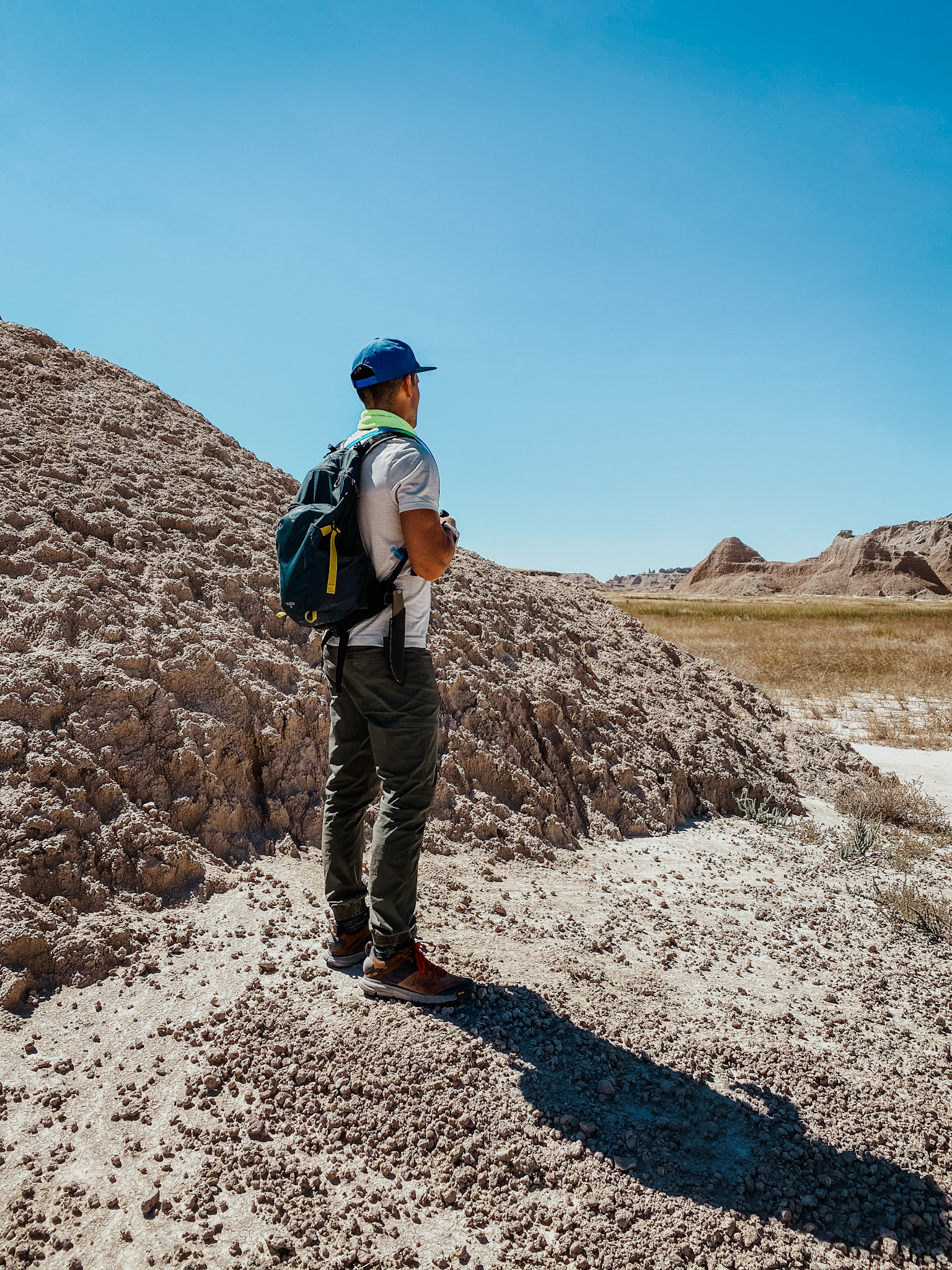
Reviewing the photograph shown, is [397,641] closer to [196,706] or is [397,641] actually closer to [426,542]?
[426,542]

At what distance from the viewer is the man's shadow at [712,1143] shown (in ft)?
6.92

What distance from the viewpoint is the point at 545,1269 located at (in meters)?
1.93

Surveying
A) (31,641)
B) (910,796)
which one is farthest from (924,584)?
(31,641)

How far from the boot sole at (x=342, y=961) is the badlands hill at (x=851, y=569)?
203 ft

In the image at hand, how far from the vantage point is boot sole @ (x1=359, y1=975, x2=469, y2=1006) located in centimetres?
282

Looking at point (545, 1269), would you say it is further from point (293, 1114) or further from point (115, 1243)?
point (115, 1243)

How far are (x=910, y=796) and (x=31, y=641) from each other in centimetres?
624

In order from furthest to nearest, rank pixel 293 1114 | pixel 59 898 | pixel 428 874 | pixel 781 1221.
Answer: pixel 428 874 < pixel 59 898 < pixel 293 1114 < pixel 781 1221

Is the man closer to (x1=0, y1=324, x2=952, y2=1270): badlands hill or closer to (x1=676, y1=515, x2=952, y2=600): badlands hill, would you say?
(x1=0, y1=324, x2=952, y2=1270): badlands hill

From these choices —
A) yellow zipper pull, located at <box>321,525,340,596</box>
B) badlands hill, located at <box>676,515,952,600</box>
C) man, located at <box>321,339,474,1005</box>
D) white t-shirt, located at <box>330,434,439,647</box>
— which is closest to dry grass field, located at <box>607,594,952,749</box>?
man, located at <box>321,339,474,1005</box>

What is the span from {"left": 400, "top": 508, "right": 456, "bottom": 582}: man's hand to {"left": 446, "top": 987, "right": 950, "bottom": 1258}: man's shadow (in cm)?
164

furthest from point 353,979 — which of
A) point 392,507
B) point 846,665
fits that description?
point 846,665

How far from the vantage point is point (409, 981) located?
2.83m

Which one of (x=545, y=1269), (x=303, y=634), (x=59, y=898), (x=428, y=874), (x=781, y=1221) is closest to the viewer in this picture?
(x=545, y=1269)
